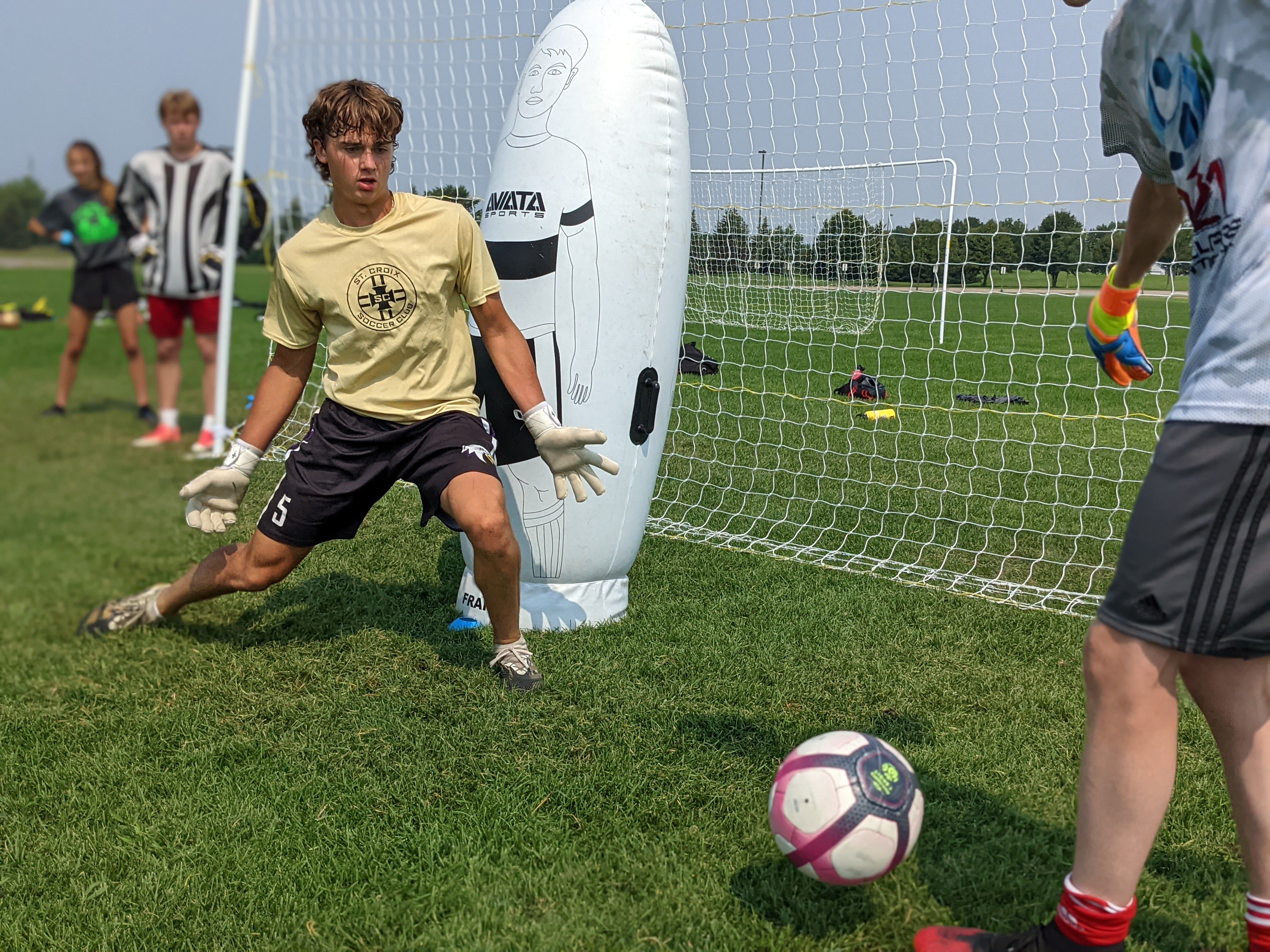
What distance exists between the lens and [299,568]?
4250 millimetres

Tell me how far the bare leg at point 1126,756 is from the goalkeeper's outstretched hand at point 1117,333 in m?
0.82

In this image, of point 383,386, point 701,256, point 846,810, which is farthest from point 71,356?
point 701,256

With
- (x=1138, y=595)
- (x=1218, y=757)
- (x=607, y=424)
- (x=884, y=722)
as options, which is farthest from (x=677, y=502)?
(x=1138, y=595)

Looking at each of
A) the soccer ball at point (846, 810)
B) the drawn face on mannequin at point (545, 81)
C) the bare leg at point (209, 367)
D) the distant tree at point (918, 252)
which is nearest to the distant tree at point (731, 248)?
the distant tree at point (918, 252)

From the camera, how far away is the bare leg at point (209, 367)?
18.4ft

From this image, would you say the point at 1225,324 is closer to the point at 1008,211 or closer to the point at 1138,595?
the point at 1138,595

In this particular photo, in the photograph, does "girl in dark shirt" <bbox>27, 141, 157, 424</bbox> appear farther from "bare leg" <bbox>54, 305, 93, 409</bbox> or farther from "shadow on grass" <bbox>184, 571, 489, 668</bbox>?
"shadow on grass" <bbox>184, 571, 489, 668</bbox>

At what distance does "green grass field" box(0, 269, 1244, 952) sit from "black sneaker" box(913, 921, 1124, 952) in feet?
0.32

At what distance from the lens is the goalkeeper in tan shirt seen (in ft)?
10.0

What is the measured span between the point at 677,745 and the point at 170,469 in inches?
68.1

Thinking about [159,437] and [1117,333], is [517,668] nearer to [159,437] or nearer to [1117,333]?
[159,437]

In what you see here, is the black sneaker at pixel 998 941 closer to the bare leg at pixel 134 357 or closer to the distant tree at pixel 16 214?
the distant tree at pixel 16 214

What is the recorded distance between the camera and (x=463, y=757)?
2.69 metres

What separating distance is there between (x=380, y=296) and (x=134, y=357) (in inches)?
38.5
